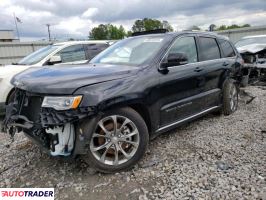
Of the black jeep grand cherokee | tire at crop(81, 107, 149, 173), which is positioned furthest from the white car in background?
tire at crop(81, 107, 149, 173)

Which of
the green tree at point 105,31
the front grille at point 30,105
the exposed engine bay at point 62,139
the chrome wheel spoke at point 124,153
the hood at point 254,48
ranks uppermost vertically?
the green tree at point 105,31

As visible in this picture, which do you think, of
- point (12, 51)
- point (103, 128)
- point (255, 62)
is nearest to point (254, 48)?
point (255, 62)

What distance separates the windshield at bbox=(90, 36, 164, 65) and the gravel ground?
1322 millimetres

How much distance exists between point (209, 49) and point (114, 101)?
8.52ft

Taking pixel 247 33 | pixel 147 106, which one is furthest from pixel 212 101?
pixel 247 33

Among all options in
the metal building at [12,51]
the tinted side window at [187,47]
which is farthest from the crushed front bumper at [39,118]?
the metal building at [12,51]

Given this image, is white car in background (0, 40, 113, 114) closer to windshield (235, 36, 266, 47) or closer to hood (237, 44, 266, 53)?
hood (237, 44, 266, 53)

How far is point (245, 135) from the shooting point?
4039mm

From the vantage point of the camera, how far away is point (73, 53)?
22.4ft

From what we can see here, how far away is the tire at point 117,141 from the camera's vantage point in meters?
2.88

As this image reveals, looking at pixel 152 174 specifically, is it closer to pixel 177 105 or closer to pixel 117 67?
pixel 177 105

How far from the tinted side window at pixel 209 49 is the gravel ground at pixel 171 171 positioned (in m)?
1.33

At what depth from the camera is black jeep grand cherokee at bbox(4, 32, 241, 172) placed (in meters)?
2.69

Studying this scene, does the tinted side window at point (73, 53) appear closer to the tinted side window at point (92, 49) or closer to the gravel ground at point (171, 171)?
the tinted side window at point (92, 49)
